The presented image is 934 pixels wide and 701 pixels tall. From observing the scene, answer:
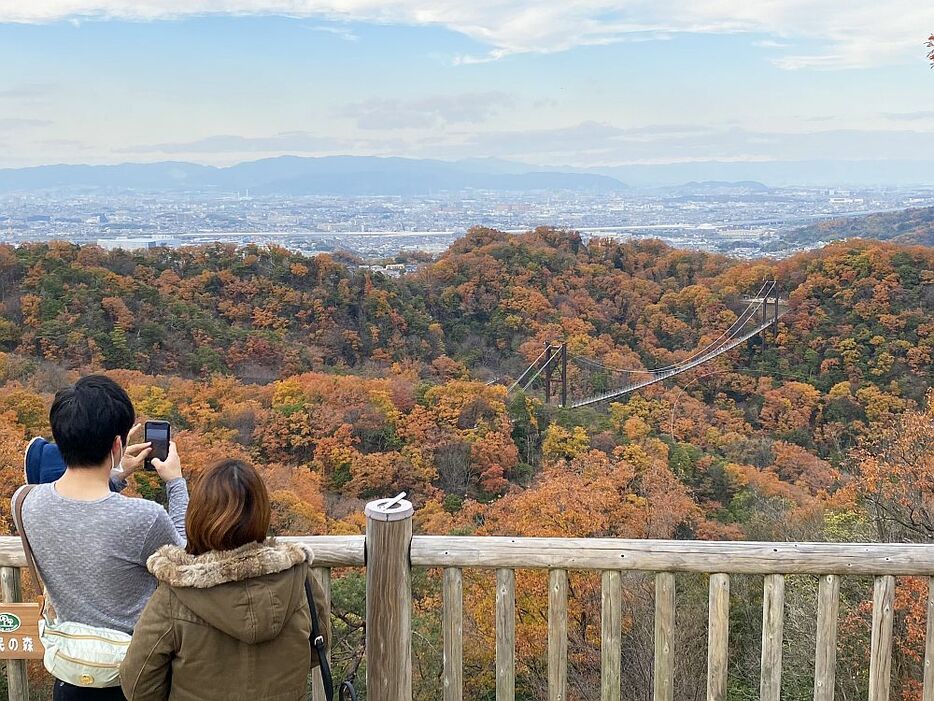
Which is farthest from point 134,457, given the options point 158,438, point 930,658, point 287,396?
point 287,396

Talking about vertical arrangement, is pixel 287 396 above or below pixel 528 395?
above

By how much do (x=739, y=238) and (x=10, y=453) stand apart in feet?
151

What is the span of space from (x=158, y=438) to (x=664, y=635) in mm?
1287

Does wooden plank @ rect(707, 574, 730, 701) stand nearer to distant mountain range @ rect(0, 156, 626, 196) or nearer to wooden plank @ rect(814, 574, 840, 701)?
wooden plank @ rect(814, 574, 840, 701)

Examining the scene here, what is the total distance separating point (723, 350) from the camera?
24.3 m

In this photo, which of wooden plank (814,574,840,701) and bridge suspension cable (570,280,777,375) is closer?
wooden plank (814,574,840,701)

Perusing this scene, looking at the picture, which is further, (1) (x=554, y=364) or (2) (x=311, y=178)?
(2) (x=311, y=178)

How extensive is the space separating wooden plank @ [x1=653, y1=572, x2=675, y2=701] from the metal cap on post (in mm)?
617

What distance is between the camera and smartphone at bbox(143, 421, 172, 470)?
1.66 metres

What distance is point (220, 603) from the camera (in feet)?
4.48

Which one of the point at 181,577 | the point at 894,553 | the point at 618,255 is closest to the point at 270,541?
the point at 181,577

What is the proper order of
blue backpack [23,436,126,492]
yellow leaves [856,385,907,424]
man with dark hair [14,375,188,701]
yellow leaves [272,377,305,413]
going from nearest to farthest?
1. man with dark hair [14,375,188,701]
2. blue backpack [23,436,126,492]
3. yellow leaves [272,377,305,413]
4. yellow leaves [856,385,907,424]

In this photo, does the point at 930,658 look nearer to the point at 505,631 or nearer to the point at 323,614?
the point at 505,631

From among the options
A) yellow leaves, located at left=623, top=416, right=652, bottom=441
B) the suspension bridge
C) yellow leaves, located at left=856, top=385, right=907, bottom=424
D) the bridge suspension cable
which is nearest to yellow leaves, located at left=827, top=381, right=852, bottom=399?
yellow leaves, located at left=856, top=385, right=907, bottom=424
